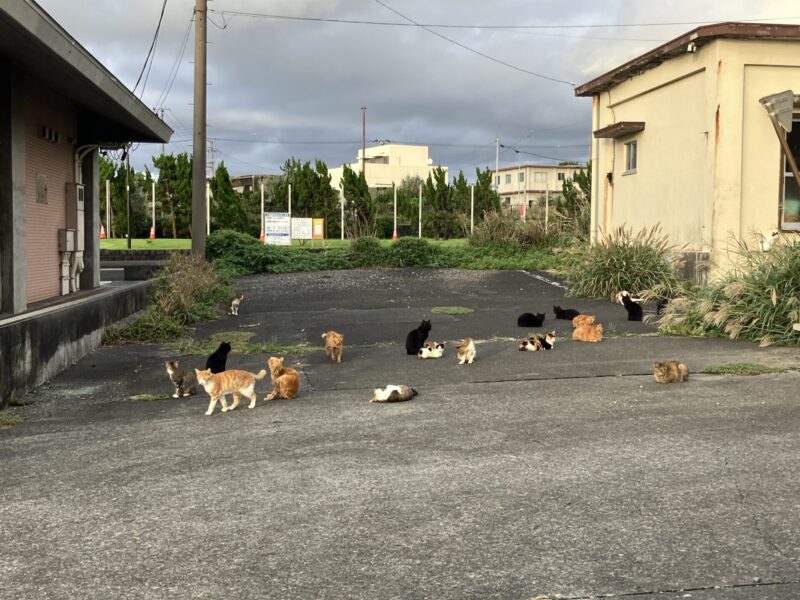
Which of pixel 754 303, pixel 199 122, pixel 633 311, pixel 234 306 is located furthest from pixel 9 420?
pixel 199 122

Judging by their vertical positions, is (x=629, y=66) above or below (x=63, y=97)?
above

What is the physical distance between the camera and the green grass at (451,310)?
551 inches

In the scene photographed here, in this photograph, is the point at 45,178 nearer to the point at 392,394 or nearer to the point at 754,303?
the point at 392,394

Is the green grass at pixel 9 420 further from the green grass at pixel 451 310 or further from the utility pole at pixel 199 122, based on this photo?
the utility pole at pixel 199 122

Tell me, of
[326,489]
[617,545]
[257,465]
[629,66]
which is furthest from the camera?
[629,66]

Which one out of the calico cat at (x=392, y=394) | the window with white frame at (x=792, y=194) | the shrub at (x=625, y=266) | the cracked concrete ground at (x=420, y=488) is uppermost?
the window with white frame at (x=792, y=194)

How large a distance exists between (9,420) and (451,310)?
28.4 feet

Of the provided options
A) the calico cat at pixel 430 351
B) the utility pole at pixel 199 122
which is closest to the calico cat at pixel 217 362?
the calico cat at pixel 430 351

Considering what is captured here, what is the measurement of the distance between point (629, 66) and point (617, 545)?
1529cm

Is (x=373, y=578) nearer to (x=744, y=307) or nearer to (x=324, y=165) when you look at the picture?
(x=744, y=307)

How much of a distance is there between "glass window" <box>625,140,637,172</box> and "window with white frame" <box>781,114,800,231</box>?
358 cm

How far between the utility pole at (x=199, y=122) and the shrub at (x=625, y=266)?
318 inches

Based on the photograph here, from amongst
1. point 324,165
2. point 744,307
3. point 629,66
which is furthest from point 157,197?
point 744,307

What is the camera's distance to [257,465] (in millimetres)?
5172
